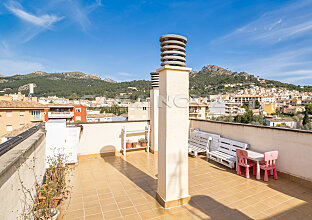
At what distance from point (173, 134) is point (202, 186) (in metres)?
1.54

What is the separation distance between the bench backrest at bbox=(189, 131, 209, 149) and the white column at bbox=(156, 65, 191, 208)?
286 cm

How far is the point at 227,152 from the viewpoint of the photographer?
187 inches

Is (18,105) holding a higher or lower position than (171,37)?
lower

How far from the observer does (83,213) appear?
2.56 metres

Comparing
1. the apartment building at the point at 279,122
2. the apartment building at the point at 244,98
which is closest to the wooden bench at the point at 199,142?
the apartment building at the point at 279,122

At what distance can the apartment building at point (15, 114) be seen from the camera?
63.3 ft

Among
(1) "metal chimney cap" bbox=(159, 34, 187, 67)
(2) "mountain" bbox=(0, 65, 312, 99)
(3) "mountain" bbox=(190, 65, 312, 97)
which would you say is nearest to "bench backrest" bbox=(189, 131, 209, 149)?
(1) "metal chimney cap" bbox=(159, 34, 187, 67)

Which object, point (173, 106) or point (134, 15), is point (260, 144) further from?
point (134, 15)

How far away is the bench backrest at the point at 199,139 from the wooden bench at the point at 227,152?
1.53 feet

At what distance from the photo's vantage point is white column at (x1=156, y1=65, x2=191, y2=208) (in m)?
2.62

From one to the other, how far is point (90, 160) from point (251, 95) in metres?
76.3

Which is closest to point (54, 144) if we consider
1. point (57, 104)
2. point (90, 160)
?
point (90, 160)

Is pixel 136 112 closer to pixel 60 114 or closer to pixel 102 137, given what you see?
pixel 60 114

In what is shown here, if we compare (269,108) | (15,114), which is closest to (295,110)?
(269,108)
